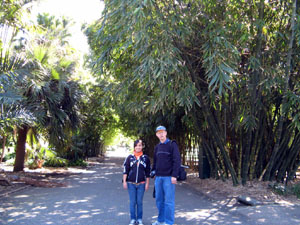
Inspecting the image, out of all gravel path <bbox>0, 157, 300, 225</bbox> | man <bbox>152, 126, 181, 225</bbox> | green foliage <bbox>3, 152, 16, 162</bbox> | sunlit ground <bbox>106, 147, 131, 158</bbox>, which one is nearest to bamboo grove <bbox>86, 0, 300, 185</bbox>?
man <bbox>152, 126, 181, 225</bbox>

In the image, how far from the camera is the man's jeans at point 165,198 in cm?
560

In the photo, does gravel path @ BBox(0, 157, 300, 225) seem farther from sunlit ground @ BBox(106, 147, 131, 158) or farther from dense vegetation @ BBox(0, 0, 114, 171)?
sunlit ground @ BBox(106, 147, 131, 158)

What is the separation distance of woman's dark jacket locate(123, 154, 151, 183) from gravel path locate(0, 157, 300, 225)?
90cm

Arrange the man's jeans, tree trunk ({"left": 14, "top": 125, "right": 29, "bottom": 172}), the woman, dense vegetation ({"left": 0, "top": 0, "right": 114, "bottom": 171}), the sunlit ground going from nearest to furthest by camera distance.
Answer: the man's jeans, the woman, dense vegetation ({"left": 0, "top": 0, "right": 114, "bottom": 171}), tree trunk ({"left": 14, "top": 125, "right": 29, "bottom": 172}), the sunlit ground

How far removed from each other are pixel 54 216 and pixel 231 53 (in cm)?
533

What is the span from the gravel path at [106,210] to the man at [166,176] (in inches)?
24.0

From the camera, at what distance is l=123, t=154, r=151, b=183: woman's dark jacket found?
19.3 ft

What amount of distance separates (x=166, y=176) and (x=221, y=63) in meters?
2.98

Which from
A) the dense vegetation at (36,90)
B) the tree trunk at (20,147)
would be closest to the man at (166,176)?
the dense vegetation at (36,90)

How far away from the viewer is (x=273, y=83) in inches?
328

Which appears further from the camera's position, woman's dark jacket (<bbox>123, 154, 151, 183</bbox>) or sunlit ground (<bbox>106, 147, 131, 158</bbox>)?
sunlit ground (<bbox>106, 147, 131, 158</bbox>)

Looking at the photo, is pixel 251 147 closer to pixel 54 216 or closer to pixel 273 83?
pixel 273 83

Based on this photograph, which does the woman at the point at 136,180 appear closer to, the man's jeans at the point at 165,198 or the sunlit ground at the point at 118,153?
the man's jeans at the point at 165,198

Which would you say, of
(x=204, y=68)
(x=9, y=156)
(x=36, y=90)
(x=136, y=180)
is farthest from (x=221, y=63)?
(x=9, y=156)
